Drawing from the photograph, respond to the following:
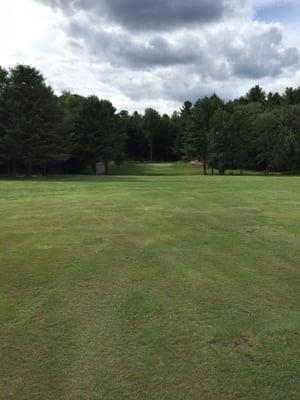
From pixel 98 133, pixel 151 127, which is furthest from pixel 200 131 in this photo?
pixel 151 127

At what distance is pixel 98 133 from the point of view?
61.8 metres

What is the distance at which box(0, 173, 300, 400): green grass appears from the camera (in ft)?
13.6

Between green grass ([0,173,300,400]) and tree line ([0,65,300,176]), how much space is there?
1538 inches

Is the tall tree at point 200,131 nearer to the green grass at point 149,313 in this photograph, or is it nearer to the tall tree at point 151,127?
the tall tree at point 151,127

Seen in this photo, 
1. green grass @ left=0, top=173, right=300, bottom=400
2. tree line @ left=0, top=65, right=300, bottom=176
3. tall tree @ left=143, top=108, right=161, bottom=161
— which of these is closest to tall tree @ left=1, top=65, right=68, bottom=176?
tree line @ left=0, top=65, right=300, bottom=176

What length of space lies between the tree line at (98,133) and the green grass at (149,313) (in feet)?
128

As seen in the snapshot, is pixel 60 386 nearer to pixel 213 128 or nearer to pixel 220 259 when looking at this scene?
pixel 220 259

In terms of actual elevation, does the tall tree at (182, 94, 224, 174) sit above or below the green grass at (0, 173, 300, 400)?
above

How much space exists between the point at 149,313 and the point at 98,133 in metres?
57.5

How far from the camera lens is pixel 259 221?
11664 millimetres

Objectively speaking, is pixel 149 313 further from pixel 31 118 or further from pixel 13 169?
pixel 13 169

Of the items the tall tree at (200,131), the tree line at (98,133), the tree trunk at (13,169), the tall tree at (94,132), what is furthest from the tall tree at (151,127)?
the tree trunk at (13,169)

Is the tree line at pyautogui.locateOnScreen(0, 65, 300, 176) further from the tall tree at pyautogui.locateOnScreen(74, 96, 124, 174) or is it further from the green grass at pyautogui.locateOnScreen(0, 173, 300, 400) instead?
the green grass at pyautogui.locateOnScreen(0, 173, 300, 400)

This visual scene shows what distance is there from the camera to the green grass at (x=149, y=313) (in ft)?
13.6
